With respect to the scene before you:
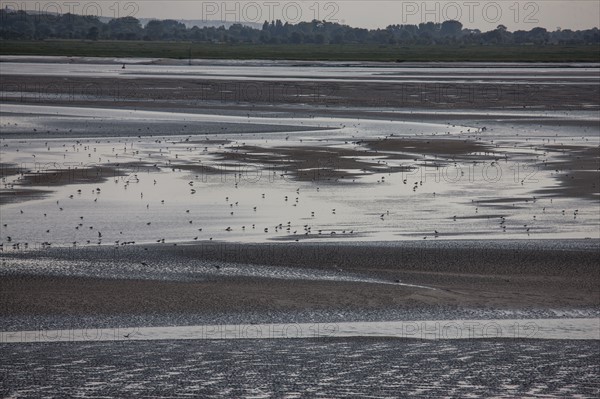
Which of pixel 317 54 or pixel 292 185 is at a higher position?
pixel 317 54

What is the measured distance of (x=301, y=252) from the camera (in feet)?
44.9

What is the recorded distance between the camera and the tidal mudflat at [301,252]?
871 cm

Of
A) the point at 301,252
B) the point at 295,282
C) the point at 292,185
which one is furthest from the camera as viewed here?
the point at 292,185

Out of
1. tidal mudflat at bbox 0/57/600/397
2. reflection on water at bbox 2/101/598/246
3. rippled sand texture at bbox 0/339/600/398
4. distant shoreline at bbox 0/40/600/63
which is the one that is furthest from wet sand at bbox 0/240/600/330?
distant shoreline at bbox 0/40/600/63

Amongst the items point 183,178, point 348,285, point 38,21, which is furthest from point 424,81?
point 38,21

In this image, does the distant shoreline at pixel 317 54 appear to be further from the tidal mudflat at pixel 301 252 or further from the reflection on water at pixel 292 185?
the tidal mudflat at pixel 301 252

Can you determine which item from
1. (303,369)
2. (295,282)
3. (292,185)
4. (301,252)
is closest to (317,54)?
(292,185)

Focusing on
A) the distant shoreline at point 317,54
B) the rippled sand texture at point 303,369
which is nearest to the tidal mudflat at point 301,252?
the rippled sand texture at point 303,369

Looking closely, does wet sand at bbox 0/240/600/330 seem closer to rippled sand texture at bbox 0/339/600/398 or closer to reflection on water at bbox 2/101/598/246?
reflection on water at bbox 2/101/598/246

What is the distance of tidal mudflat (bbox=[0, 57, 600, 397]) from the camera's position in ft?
28.6

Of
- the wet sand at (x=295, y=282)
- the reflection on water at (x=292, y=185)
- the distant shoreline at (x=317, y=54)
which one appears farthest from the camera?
the distant shoreline at (x=317, y=54)

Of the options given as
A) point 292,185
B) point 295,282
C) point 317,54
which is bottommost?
point 295,282

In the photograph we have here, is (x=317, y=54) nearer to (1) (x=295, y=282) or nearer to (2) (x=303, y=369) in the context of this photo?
(1) (x=295, y=282)

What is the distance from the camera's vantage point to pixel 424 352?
9.18m
